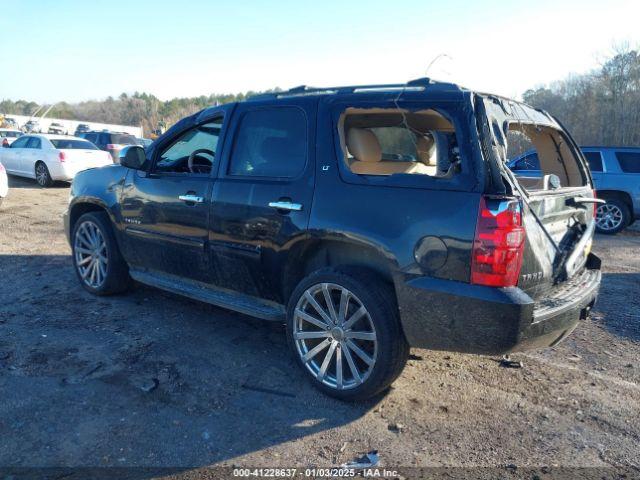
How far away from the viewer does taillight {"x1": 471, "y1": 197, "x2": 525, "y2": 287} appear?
2.70m

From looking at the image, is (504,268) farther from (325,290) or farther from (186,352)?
(186,352)

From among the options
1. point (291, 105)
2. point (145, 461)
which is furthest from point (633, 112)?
point (145, 461)

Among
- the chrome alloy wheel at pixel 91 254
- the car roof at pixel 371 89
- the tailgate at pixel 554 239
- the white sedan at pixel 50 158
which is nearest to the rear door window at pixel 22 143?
the white sedan at pixel 50 158

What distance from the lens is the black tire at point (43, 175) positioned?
14375mm

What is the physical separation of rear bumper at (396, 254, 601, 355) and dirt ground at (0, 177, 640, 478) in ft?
1.80

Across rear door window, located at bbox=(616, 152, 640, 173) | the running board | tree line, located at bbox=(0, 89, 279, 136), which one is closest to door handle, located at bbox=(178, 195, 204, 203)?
the running board

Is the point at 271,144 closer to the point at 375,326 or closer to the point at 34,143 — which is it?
the point at 375,326

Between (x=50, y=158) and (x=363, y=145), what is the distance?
13139mm

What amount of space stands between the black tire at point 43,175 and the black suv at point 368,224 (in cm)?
1123

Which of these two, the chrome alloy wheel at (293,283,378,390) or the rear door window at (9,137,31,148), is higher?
the rear door window at (9,137,31,148)

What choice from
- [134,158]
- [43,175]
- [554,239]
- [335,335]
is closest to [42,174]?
[43,175]

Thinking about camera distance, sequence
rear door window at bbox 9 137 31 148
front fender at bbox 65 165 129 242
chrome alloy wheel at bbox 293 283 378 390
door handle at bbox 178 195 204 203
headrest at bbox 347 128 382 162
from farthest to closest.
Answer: rear door window at bbox 9 137 31 148, front fender at bbox 65 165 129 242, door handle at bbox 178 195 204 203, headrest at bbox 347 128 382 162, chrome alloy wheel at bbox 293 283 378 390

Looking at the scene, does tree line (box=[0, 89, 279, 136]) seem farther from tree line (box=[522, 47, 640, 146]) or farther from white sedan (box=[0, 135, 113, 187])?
white sedan (box=[0, 135, 113, 187])

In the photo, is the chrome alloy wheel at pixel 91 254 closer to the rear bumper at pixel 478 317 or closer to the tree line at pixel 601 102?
the rear bumper at pixel 478 317
